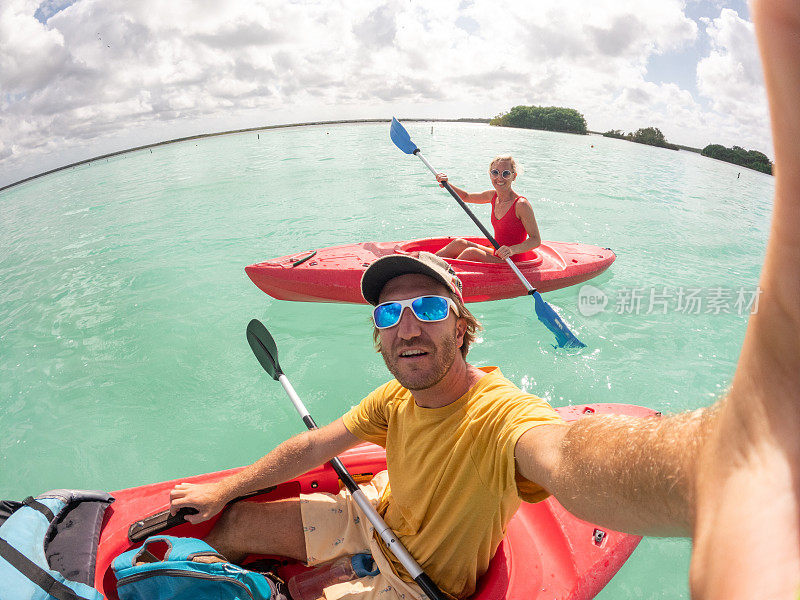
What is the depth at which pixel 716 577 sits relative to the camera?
0.47 m

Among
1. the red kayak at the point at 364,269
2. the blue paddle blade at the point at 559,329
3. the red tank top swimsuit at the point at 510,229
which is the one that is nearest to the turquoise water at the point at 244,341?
the blue paddle blade at the point at 559,329

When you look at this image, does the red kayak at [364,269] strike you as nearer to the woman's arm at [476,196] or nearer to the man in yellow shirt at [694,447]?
the woman's arm at [476,196]

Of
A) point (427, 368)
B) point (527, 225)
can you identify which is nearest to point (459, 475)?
point (427, 368)

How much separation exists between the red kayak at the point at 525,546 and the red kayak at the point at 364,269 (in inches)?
138

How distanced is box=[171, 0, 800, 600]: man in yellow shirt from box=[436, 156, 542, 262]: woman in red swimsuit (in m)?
4.11

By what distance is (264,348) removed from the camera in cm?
368

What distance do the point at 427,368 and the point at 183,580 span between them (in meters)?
1.37

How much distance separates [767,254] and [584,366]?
205 inches

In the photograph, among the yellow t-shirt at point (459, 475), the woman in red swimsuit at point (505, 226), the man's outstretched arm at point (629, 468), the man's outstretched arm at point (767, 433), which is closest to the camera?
the man's outstretched arm at point (767, 433)

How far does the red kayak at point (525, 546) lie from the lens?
1979 mm

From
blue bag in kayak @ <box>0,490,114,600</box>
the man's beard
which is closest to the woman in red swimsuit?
the man's beard

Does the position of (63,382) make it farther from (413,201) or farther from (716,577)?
(413,201)

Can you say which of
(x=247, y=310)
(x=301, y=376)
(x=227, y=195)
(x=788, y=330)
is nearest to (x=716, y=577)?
(x=788, y=330)

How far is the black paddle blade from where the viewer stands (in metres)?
3.56
